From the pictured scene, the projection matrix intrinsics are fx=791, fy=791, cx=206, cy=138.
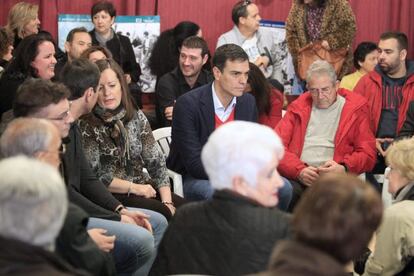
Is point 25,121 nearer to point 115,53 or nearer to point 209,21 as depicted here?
point 115,53

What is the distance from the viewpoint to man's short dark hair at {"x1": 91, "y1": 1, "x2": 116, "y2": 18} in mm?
6430

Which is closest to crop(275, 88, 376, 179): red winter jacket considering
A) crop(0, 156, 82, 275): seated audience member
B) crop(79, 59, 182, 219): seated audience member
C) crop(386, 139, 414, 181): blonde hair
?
crop(79, 59, 182, 219): seated audience member

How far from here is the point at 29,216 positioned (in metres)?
2.02

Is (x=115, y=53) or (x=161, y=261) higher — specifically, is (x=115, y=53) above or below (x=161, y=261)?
above

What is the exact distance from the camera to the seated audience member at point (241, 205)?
7.88ft

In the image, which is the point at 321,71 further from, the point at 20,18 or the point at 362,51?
the point at 20,18

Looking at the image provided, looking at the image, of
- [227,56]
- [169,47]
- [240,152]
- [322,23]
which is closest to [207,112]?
[227,56]

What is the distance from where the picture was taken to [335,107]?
4.87 metres

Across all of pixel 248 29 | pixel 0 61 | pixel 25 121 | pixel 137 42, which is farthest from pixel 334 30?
pixel 25 121

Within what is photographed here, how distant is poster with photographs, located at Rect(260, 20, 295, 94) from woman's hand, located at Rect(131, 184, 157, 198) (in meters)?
2.97

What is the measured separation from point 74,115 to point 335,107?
1744 mm

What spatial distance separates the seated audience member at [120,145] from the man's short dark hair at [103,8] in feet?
7.53

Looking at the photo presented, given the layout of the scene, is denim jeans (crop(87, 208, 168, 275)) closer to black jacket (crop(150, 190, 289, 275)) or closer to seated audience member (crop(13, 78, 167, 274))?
seated audience member (crop(13, 78, 167, 274))

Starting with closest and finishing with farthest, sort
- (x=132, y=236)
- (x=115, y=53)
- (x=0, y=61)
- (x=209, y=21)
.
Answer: (x=132, y=236), (x=0, y=61), (x=115, y=53), (x=209, y=21)
